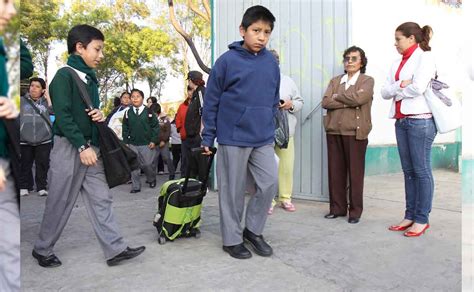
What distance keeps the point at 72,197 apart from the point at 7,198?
2039 mm

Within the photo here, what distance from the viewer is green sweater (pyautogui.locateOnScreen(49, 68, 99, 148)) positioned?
2.90 metres

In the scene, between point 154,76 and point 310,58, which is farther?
point 154,76

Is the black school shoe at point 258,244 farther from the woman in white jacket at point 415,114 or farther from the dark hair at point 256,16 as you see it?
the dark hair at point 256,16

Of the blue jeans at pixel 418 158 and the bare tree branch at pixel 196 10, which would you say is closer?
the blue jeans at pixel 418 158

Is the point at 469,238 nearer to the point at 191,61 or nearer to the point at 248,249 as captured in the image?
the point at 248,249

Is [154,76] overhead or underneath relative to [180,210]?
overhead

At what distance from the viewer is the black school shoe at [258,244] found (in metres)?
3.28

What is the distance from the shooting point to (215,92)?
11.0 feet

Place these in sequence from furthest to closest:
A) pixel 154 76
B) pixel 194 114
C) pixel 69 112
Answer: pixel 154 76
pixel 194 114
pixel 69 112

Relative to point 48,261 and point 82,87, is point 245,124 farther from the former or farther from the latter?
point 48,261

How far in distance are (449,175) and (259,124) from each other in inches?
225

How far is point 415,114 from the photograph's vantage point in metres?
3.65

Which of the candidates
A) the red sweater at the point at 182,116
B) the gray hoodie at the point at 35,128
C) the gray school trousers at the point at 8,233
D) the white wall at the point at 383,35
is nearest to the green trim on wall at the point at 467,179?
the gray school trousers at the point at 8,233

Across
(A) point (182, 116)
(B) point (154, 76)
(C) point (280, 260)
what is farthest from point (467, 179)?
(B) point (154, 76)
